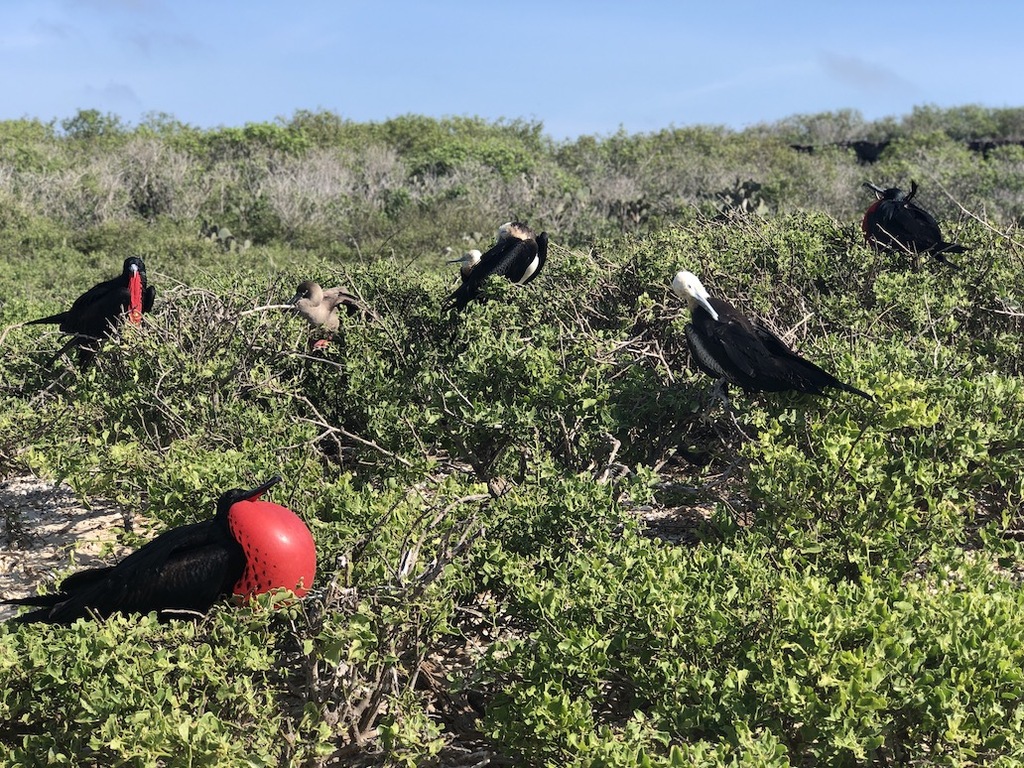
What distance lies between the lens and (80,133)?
19.3m

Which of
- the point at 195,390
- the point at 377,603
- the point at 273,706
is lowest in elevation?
the point at 273,706

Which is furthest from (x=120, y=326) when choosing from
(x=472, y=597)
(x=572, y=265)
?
(x=472, y=597)

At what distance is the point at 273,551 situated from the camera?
2.25 metres

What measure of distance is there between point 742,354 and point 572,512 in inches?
35.2

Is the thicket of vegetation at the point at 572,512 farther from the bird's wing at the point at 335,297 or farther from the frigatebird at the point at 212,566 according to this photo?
the bird's wing at the point at 335,297

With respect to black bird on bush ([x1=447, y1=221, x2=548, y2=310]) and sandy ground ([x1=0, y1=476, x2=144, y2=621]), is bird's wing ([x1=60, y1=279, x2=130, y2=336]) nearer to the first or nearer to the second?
sandy ground ([x1=0, y1=476, x2=144, y2=621])

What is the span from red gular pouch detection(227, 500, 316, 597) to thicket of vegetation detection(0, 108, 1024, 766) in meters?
0.08

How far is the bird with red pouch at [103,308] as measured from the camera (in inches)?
174

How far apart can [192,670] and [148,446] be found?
5.62 ft

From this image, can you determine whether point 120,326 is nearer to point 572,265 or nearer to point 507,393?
point 507,393

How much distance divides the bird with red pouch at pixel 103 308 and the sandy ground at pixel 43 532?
0.55 m

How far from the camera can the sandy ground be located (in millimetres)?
3393

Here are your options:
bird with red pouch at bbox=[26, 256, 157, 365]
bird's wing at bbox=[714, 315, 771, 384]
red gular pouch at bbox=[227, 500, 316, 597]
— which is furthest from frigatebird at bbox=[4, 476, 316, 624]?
bird with red pouch at bbox=[26, 256, 157, 365]

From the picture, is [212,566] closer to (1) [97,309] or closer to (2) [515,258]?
(1) [97,309]
